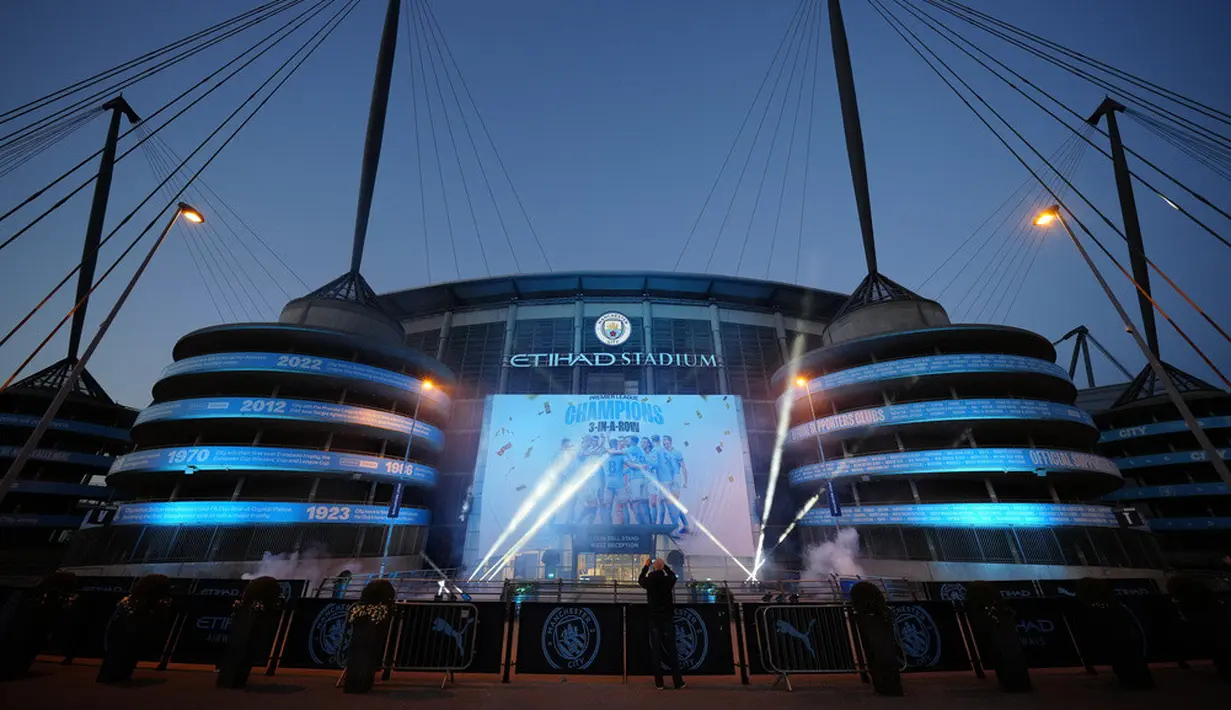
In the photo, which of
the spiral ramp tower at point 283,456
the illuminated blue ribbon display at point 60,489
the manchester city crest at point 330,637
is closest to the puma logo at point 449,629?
the manchester city crest at point 330,637

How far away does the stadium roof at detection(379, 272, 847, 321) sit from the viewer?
41.1 meters

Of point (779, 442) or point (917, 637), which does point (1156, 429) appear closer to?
point (779, 442)

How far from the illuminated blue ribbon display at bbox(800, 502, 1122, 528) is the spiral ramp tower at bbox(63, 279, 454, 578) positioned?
99.7 ft

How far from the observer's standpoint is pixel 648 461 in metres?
29.9

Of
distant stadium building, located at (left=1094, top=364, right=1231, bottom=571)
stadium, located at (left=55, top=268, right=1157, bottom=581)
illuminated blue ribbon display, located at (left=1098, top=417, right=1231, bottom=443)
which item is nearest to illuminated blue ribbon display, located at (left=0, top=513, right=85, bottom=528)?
stadium, located at (left=55, top=268, right=1157, bottom=581)

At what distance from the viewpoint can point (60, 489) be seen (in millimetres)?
38219

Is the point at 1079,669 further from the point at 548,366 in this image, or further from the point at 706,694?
the point at 548,366

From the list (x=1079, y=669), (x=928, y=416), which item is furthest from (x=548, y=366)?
(x=1079, y=669)

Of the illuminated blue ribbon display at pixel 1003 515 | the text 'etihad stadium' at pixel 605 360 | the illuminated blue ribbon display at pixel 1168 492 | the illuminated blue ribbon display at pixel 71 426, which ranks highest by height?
the text 'etihad stadium' at pixel 605 360

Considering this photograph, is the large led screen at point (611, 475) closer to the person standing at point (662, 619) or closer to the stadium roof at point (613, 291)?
the stadium roof at point (613, 291)

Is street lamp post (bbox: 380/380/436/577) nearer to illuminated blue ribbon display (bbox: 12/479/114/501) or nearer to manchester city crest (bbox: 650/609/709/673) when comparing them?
manchester city crest (bbox: 650/609/709/673)

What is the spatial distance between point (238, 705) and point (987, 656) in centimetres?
1268

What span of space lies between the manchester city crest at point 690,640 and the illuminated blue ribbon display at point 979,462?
23605 mm

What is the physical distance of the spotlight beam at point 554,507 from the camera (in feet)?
85.8
